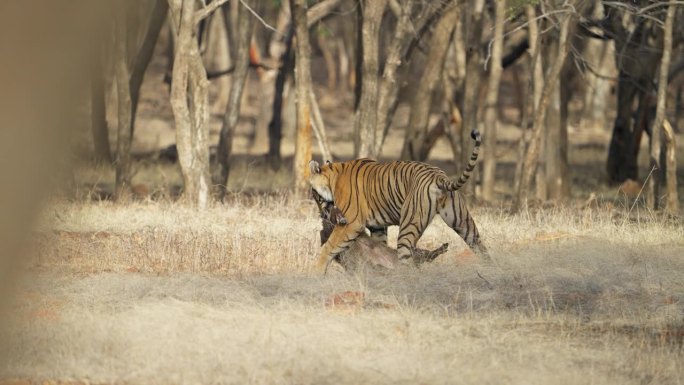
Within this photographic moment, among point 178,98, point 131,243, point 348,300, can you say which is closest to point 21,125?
point 348,300

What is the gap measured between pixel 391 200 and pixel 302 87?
626 centimetres

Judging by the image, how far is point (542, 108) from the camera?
15.8m

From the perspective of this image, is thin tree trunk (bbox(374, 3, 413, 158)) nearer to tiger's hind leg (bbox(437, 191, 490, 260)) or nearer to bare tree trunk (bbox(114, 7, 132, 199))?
bare tree trunk (bbox(114, 7, 132, 199))

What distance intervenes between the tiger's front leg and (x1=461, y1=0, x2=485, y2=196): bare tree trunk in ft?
24.4

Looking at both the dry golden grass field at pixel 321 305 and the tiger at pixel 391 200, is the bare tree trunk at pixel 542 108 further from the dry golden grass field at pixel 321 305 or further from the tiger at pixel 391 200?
the tiger at pixel 391 200

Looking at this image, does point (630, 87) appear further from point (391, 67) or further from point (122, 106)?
point (122, 106)

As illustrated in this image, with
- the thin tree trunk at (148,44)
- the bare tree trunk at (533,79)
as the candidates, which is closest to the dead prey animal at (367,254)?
the bare tree trunk at (533,79)

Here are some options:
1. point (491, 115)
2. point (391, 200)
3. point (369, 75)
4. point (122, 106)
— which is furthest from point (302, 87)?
point (391, 200)

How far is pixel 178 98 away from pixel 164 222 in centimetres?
212

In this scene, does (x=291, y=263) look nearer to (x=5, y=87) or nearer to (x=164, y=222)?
(x=164, y=222)

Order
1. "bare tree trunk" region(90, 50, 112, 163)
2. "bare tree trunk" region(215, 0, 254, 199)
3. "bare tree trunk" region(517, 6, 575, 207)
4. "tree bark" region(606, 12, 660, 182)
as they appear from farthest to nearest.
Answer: "bare tree trunk" region(90, 50, 112, 163) → "tree bark" region(606, 12, 660, 182) → "bare tree trunk" region(215, 0, 254, 199) → "bare tree trunk" region(517, 6, 575, 207)

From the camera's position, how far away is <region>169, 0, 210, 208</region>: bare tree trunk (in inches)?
597

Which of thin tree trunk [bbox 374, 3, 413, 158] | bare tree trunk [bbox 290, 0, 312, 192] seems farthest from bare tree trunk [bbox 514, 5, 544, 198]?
bare tree trunk [bbox 290, 0, 312, 192]

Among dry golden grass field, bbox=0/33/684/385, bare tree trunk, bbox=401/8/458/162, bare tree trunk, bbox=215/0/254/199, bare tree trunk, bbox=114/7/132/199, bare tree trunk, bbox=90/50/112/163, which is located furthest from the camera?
bare tree trunk, bbox=90/50/112/163
